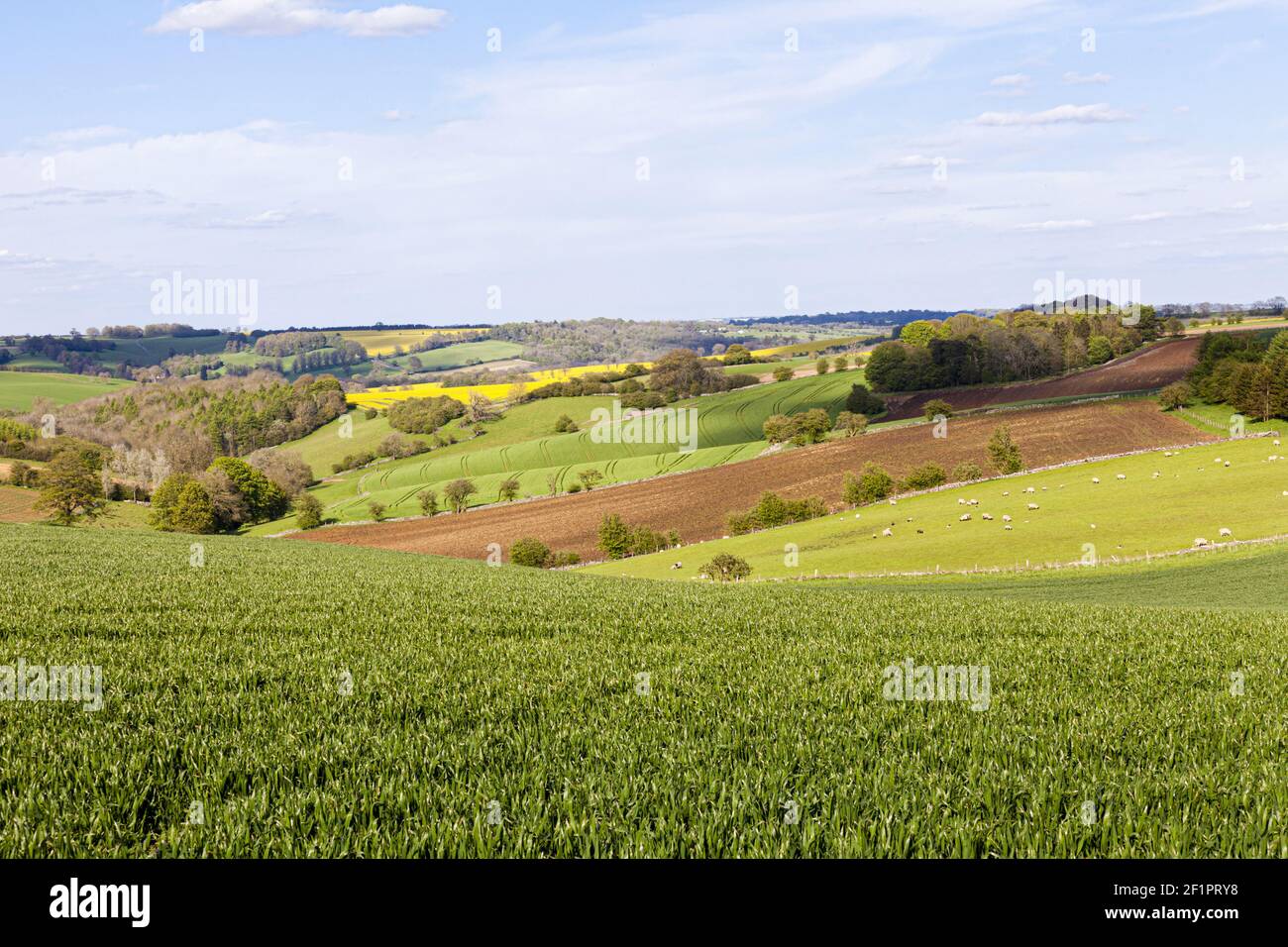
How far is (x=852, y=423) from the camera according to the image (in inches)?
4469

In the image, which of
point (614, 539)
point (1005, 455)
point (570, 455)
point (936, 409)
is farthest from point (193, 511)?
point (936, 409)

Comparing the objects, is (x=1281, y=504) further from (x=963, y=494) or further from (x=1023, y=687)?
(x=1023, y=687)

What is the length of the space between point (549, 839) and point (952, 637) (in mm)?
11251

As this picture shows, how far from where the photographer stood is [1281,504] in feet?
202

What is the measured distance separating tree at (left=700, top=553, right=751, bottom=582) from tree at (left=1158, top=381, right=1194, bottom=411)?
70.1 metres

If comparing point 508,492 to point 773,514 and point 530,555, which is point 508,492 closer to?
point 530,555

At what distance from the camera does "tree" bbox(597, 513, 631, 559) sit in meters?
78.2

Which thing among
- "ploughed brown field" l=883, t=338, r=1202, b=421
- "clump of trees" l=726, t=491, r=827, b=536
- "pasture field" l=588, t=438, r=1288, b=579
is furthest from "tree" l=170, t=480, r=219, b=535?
"ploughed brown field" l=883, t=338, r=1202, b=421

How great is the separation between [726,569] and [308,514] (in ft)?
222

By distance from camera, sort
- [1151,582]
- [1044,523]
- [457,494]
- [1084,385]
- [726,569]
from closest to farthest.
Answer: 1. [1151,582]
2. [726,569]
3. [1044,523]
4. [457,494]
5. [1084,385]

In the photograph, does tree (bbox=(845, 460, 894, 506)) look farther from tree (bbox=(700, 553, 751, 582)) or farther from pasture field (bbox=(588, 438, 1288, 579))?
tree (bbox=(700, 553, 751, 582))

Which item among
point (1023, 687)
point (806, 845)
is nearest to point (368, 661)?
point (806, 845)

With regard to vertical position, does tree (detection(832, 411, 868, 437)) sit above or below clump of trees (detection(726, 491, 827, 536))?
above

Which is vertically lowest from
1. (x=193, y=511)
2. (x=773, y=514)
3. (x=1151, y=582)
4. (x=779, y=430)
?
(x=193, y=511)
